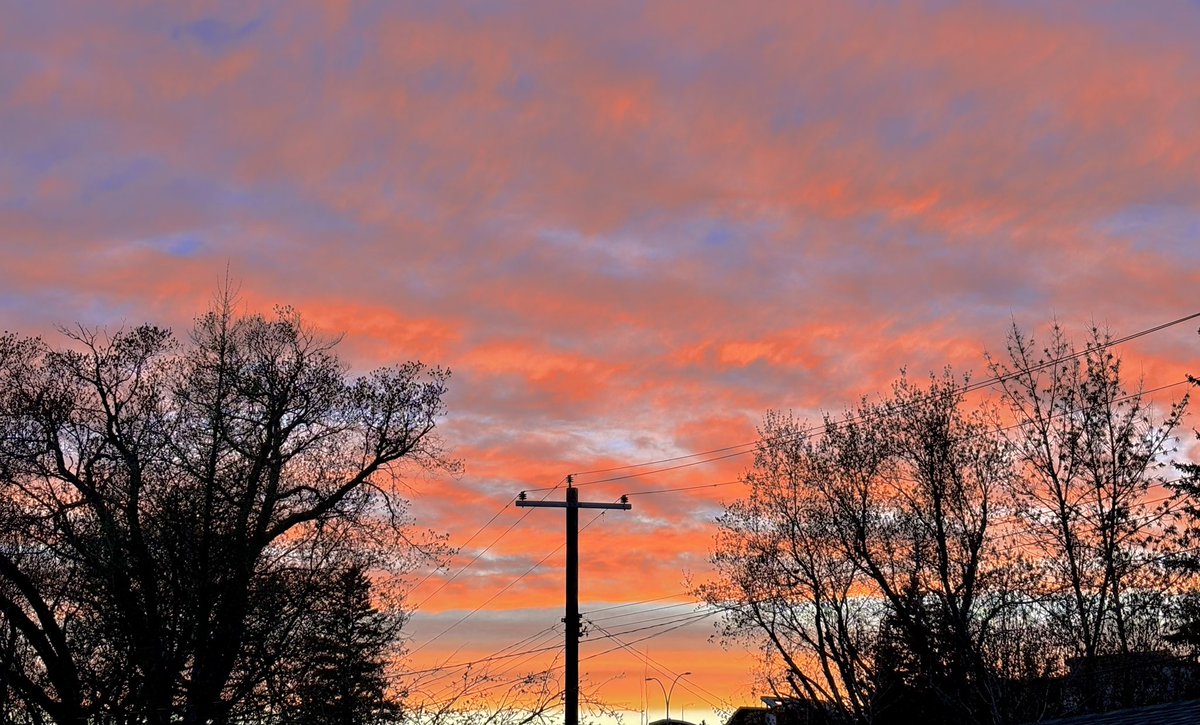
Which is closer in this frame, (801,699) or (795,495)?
(795,495)

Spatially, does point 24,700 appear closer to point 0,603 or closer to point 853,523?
point 0,603

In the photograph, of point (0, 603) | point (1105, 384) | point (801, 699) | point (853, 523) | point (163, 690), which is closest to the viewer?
point (163, 690)

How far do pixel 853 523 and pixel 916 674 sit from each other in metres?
10.1

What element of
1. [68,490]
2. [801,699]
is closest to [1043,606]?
[801,699]

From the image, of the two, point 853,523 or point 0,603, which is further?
point 853,523

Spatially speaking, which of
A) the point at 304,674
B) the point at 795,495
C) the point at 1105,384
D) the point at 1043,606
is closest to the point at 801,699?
the point at 795,495

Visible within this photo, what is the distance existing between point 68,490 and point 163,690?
232 inches

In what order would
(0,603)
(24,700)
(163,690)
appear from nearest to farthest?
1. (163,690)
2. (0,603)
3. (24,700)

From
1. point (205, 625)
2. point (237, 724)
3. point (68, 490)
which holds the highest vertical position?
point (68, 490)

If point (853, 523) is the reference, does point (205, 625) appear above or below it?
below

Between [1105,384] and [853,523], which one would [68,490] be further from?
[1105,384]

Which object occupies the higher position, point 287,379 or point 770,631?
point 287,379

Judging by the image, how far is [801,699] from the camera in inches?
1585

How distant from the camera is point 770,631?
37.8m
